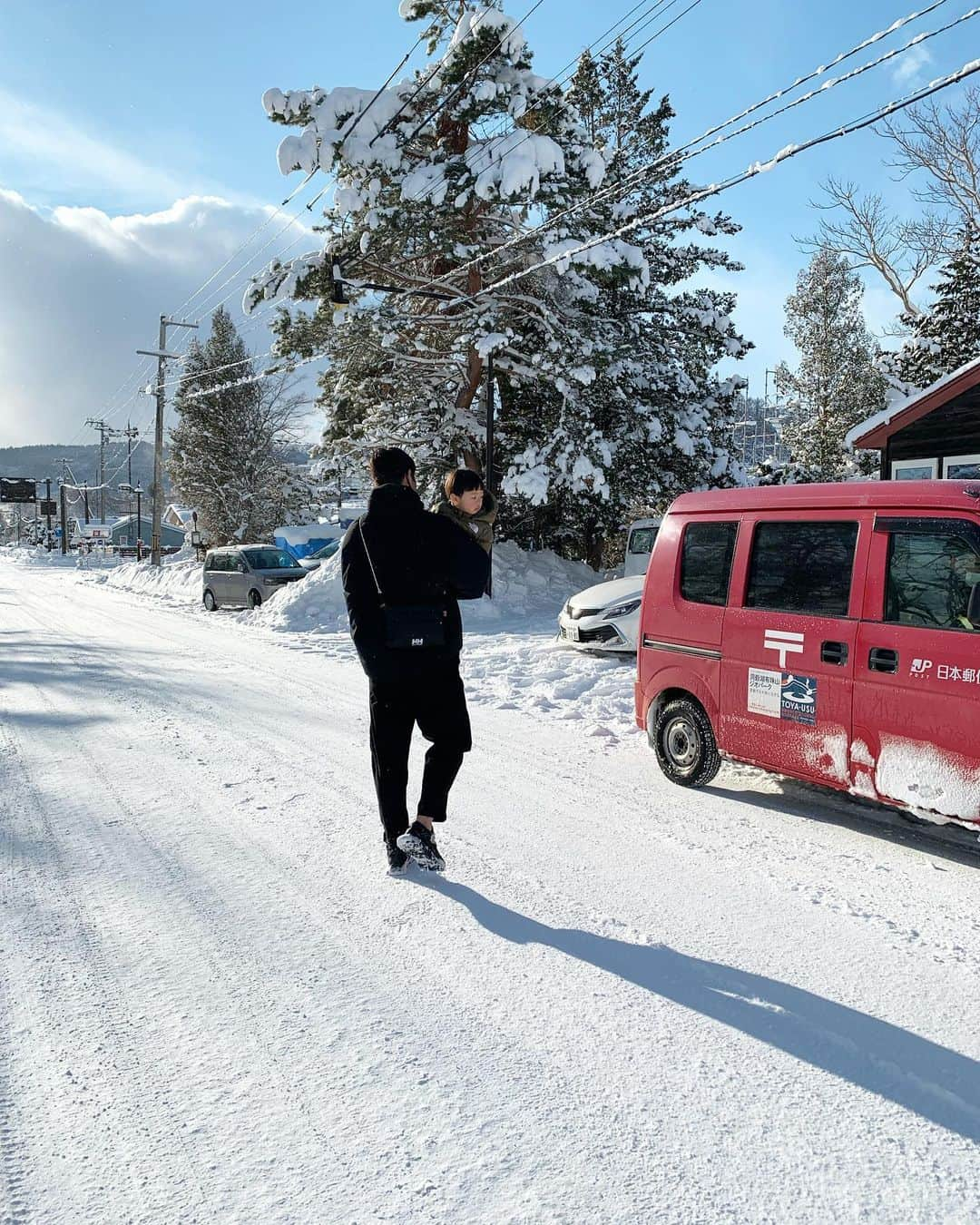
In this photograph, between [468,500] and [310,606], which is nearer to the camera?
[468,500]

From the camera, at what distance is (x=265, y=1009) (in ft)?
9.17

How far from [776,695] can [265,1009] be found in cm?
328

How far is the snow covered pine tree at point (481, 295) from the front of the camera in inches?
615

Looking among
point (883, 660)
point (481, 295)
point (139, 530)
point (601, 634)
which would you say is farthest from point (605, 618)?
point (139, 530)

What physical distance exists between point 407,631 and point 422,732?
1.65ft

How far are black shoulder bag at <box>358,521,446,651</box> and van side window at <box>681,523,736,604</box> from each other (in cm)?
227

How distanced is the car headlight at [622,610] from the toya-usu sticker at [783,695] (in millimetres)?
5348

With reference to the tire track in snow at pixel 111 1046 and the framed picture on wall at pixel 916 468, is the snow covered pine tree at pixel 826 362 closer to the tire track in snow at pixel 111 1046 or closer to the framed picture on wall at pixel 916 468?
the framed picture on wall at pixel 916 468

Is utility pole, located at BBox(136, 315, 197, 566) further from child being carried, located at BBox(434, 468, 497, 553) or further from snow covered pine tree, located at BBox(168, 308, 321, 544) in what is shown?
child being carried, located at BBox(434, 468, 497, 553)

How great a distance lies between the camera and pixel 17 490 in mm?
78812

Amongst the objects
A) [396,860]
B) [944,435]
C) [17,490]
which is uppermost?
[17,490]

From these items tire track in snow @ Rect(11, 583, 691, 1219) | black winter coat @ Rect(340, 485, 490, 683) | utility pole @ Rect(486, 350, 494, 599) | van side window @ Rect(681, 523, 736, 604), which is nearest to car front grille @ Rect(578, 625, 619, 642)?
van side window @ Rect(681, 523, 736, 604)

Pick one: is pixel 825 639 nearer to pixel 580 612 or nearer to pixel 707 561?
pixel 707 561

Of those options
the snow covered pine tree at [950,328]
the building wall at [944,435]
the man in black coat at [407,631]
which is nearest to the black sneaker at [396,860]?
the man in black coat at [407,631]
